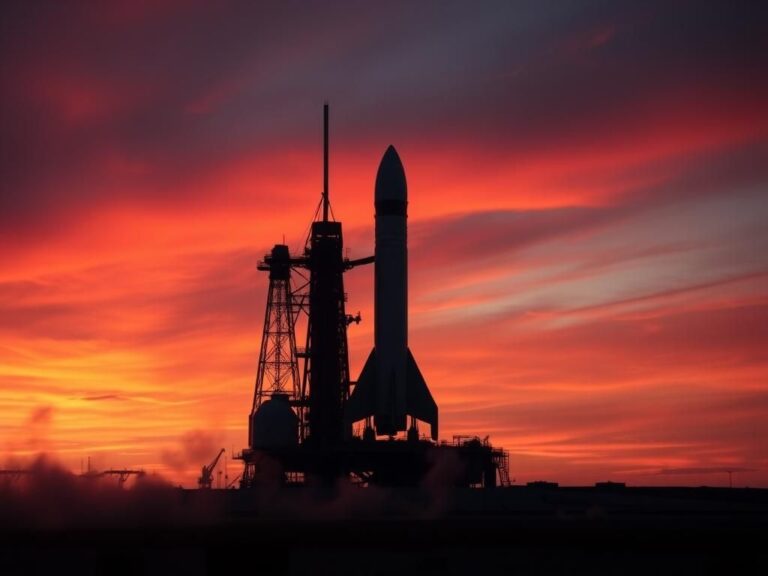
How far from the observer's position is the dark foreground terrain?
3566 cm

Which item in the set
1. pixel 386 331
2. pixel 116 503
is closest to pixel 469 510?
pixel 386 331

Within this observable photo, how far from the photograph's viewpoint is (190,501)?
3285 inches

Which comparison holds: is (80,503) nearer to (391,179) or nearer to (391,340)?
(391,340)

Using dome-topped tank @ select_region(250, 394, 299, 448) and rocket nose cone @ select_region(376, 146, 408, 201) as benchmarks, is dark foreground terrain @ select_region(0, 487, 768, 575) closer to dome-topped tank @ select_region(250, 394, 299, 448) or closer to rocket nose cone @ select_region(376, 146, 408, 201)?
dome-topped tank @ select_region(250, 394, 299, 448)

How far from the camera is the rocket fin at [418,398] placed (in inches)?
3514

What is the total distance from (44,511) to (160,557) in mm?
9153

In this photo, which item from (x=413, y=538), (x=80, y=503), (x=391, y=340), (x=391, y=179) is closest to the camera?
(x=413, y=538)

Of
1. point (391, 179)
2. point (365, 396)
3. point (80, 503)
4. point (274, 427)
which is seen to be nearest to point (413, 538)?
point (80, 503)

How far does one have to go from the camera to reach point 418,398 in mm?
89312

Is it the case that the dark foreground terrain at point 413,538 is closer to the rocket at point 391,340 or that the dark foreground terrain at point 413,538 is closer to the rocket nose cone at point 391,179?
the rocket at point 391,340

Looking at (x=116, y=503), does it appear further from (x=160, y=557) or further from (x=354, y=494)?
(x=354, y=494)

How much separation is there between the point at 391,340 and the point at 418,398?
517cm

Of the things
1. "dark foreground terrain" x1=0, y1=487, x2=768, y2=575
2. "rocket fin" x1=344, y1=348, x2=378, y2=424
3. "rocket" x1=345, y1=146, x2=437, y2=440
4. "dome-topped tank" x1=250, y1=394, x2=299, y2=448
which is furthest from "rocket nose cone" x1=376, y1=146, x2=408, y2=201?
"dark foreground terrain" x1=0, y1=487, x2=768, y2=575

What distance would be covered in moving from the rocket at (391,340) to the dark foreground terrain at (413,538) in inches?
262
